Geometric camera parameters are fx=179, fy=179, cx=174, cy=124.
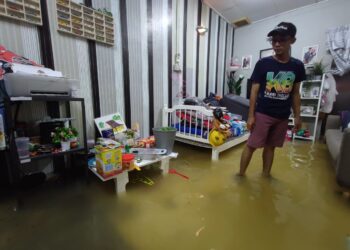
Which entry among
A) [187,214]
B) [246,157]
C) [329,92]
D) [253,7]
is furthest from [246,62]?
[187,214]

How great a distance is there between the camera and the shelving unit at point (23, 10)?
1241 mm

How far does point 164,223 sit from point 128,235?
207mm

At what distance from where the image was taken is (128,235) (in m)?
0.94

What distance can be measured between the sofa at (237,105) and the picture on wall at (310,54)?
132cm

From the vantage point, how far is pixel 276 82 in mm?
1361

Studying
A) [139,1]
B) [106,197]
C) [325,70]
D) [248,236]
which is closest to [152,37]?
[139,1]

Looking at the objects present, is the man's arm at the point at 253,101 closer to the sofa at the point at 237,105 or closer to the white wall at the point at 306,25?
the sofa at the point at 237,105

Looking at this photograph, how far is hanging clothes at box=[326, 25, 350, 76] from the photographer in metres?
2.69

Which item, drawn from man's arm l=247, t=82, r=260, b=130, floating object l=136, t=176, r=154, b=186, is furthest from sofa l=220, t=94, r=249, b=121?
floating object l=136, t=176, r=154, b=186

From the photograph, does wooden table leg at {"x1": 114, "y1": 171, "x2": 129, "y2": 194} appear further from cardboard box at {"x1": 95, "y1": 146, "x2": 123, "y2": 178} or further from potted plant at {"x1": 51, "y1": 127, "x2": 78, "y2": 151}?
potted plant at {"x1": 51, "y1": 127, "x2": 78, "y2": 151}

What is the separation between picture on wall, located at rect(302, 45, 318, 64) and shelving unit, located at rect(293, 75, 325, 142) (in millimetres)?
458

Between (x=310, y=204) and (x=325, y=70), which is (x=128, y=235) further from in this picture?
(x=325, y=70)

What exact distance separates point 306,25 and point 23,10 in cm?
399

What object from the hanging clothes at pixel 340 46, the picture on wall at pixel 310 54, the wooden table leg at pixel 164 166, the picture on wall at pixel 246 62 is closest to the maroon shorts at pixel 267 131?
the wooden table leg at pixel 164 166
